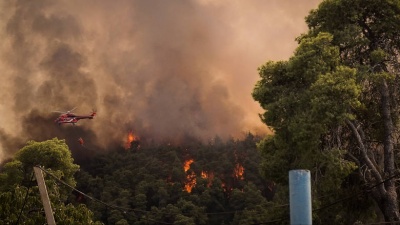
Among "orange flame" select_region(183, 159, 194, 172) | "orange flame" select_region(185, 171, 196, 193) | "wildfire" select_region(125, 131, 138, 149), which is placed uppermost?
"wildfire" select_region(125, 131, 138, 149)

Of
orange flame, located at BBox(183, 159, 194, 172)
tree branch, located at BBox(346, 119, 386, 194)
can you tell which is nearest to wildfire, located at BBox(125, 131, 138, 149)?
orange flame, located at BBox(183, 159, 194, 172)

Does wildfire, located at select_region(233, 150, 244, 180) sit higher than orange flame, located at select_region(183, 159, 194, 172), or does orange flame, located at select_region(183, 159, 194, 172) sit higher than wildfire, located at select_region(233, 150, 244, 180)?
orange flame, located at select_region(183, 159, 194, 172)

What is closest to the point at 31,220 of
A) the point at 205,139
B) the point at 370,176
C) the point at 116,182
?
the point at 370,176

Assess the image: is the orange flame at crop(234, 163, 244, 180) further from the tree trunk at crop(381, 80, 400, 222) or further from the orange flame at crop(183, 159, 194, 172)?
the tree trunk at crop(381, 80, 400, 222)

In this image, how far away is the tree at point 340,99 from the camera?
63.4 feet

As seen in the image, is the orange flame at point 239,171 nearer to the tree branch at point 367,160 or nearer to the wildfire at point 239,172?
the wildfire at point 239,172

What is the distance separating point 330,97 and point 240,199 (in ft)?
144

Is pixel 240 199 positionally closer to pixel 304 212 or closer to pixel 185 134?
pixel 185 134

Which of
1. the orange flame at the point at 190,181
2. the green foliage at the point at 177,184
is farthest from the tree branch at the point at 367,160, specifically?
the orange flame at the point at 190,181

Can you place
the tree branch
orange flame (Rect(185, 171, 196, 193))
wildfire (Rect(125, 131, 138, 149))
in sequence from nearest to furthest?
1. the tree branch
2. orange flame (Rect(185, 171, 196, 193))
3. wildfire (Rect(125, 131, 138, 149))

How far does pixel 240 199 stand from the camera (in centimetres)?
6100

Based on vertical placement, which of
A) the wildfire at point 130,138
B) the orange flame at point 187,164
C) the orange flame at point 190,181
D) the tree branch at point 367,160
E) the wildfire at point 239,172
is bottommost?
the tree branch at point 367,160

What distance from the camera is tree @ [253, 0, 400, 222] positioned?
63.4ft

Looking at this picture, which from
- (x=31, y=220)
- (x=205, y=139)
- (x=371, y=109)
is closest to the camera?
(x=31, y=220)
